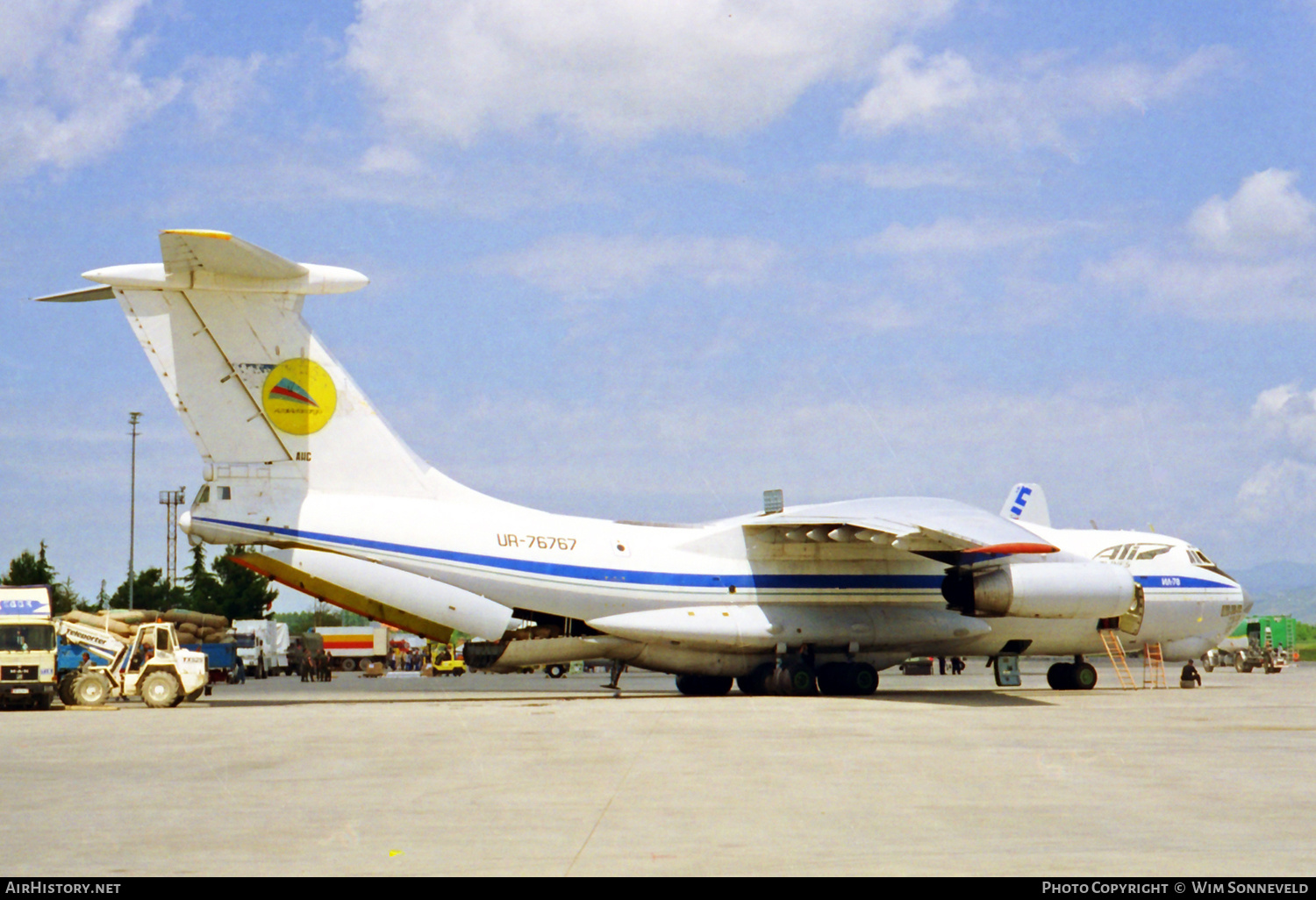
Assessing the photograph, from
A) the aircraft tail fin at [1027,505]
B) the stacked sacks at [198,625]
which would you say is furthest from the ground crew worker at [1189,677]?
the stacked sacks at [198,625]

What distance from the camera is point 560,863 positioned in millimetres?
5664

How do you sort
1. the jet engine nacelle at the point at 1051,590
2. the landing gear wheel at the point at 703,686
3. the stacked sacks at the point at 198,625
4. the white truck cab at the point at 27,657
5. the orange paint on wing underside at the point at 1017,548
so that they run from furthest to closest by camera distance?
the stacked sacks at the point at 198,625 < the landing gear wheel at the point at 703,686 < the white truck cab at the point at 27,657 < the jet engine nacelle at the point at 1051,590 < the orange paint on wing underside at the point at 1017,548

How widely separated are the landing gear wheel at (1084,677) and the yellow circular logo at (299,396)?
13606 millimetres

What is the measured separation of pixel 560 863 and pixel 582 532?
1395 centimetres

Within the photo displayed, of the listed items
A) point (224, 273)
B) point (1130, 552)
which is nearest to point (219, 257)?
point (224, 273)

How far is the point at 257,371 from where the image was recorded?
58.2ft

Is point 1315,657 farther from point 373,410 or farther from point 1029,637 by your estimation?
point 373,410

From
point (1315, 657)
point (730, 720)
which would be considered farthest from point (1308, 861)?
point (1315, 657)

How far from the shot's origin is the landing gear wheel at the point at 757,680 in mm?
20672

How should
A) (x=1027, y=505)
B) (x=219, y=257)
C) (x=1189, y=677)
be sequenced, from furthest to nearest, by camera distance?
(x=1027, y=505) < (x=1189, y=677) < (x=219, y=257)

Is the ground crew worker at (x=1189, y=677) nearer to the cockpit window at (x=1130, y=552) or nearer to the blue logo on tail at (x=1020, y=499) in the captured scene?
the cockpit window at (x=1130, y=552)

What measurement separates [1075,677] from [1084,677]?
0.16 meters

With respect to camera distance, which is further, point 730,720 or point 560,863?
point 730,720

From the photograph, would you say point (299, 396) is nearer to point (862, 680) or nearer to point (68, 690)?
point (68, 690)
